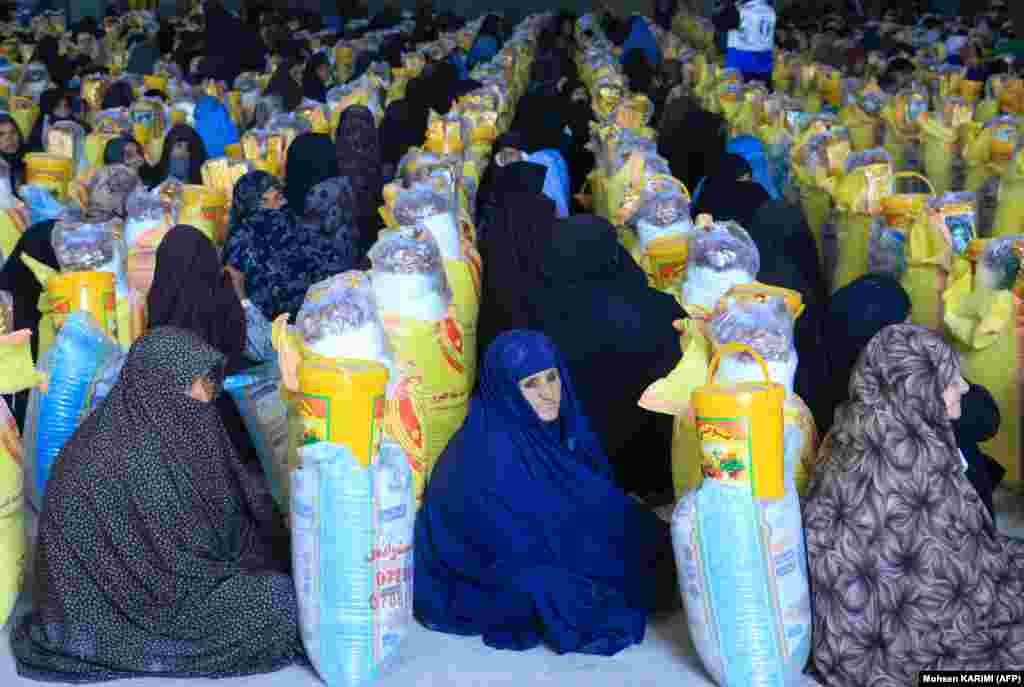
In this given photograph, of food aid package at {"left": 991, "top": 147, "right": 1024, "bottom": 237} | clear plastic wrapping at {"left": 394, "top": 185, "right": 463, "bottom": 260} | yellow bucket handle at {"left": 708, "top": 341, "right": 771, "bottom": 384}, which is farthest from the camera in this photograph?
food aid package at {"left": 991, "top": 147, "right": 1024, "bottom": 237}

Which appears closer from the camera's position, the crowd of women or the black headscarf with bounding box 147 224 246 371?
the crowd of women

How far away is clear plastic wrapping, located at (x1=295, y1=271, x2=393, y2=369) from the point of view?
418 cm

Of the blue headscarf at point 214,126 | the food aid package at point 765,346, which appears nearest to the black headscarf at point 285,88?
the blue headscarf at point 214,126

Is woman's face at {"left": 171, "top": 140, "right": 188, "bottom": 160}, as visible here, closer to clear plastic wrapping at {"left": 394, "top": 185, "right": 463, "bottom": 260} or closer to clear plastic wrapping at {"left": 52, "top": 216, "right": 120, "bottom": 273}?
clear plastic wrapping at {"left": 394, "top": 185, "right": 463, "bottom": 260}

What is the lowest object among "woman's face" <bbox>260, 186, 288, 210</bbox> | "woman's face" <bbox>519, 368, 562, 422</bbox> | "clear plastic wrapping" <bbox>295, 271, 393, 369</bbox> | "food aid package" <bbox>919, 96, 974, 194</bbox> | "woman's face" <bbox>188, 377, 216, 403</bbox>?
"food aid package" <bbox>919, 96, 974, 194</bbox>

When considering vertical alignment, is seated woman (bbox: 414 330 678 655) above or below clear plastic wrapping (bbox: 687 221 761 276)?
below

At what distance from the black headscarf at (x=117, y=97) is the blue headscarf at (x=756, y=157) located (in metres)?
4.73

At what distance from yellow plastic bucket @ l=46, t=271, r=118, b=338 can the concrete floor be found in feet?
4.14

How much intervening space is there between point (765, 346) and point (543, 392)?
2.04 feet

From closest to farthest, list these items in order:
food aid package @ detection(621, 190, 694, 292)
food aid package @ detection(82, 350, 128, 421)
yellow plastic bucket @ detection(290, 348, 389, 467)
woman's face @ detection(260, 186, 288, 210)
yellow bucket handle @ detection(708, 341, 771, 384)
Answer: yellow plastic bucket @ detection(290, 348, 389, 467), yellow bucket handle @ detection(708, 341, 771, 384), food aid package @ detection(82, 350, 128, 421), food aid package @ detection(621, 190, 694, 292), woman's face @ detection(260, 186, 288, 210)

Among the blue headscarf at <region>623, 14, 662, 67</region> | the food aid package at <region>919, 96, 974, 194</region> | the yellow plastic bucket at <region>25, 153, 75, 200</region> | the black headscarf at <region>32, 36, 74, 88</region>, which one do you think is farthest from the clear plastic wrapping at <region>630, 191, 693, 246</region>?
the blue headscarf at <region>623, 14, 662, 67</region>

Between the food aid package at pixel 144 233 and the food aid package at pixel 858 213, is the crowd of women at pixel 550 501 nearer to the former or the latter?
the food aid package at pixel 144 233

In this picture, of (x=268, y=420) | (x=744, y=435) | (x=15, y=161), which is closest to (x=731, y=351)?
(x=744, y=435)

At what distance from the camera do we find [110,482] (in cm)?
393
